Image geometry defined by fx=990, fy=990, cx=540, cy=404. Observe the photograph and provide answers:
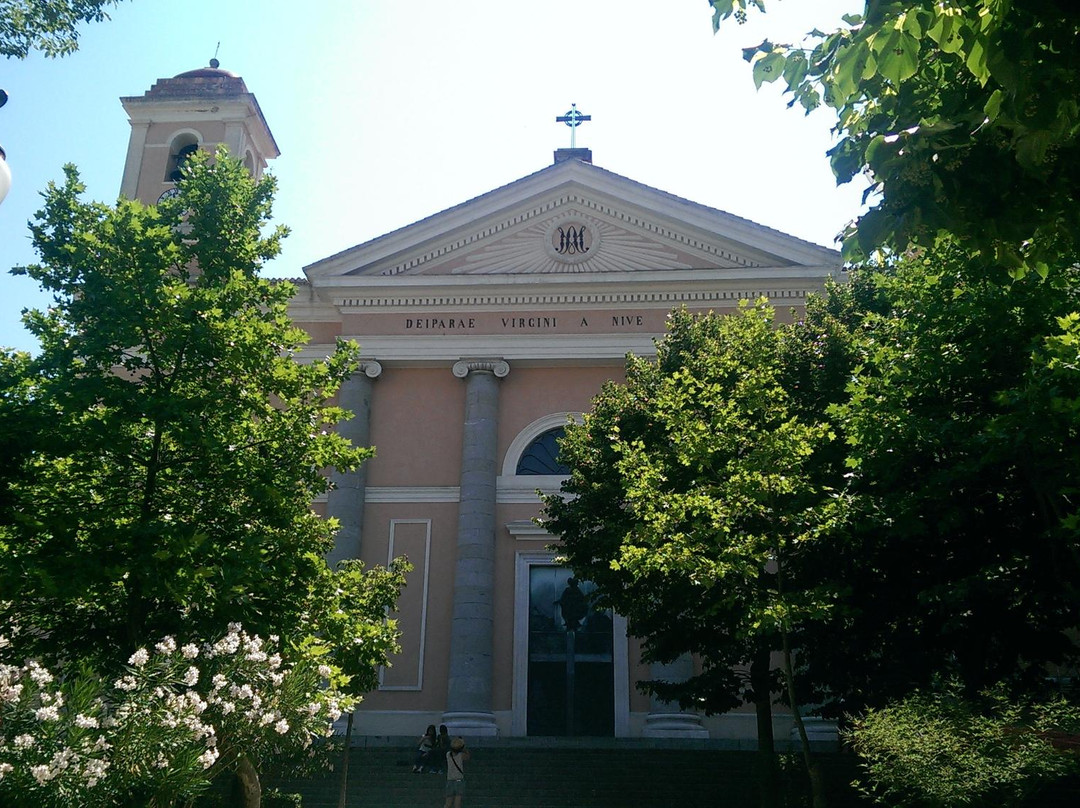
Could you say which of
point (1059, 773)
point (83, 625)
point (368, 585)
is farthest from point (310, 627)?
point (1059, 773)

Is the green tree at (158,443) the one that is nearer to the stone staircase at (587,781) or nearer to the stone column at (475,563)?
the stone staircase at (587,781)

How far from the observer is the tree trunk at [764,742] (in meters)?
14.0

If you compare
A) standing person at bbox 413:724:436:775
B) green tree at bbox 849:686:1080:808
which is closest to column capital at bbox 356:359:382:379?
standing person at bbox 413:724:436:775

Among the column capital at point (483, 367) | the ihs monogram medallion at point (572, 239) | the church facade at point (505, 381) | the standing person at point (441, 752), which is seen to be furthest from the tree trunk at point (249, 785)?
the ihs monogram medallion at point (572, 239)

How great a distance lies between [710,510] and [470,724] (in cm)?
1116

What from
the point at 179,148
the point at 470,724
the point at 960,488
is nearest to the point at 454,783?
the point at 470,724

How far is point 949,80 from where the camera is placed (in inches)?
219

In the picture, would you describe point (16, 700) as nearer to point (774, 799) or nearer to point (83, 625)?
point (83, 625)

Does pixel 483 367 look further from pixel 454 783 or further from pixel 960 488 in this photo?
pixel 960 488

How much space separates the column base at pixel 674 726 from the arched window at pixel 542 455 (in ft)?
21.0

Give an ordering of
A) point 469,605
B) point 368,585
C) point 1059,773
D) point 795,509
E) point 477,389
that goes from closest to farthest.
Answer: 1. point 1059,773
2. point 795,509
3. point 368,585
4. point 469,605
5. point 477,389

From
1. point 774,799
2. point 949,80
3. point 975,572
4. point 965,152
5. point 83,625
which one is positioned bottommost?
point 774,799

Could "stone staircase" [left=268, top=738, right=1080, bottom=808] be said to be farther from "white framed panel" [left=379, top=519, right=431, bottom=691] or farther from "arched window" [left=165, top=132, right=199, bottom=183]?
"arched window" [left=165, top=132, right=199, bottom=183]

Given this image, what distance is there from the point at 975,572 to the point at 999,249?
921cm
